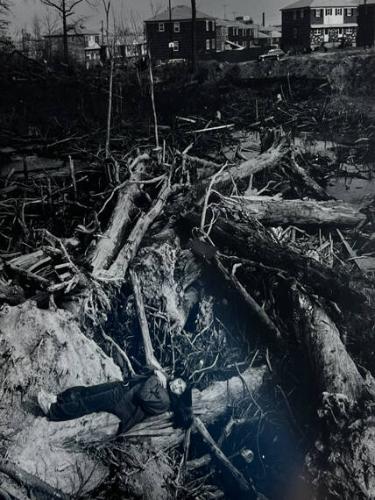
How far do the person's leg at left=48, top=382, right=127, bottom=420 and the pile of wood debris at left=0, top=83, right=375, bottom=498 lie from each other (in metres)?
0.39

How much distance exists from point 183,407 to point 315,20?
1931 inches

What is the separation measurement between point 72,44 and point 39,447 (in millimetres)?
41869

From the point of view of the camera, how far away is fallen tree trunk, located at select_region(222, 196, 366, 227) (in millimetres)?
7008

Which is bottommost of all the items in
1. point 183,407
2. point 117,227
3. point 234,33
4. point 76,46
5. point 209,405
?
point 209,405

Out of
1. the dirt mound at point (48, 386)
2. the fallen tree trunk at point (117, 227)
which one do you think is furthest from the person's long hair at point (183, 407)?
the fallen tree trunk at point (117, 227)

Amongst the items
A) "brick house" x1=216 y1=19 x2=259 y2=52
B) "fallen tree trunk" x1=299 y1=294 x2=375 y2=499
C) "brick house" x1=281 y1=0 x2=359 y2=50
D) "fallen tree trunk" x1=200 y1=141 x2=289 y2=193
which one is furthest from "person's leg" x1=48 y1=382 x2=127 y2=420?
"brick house" x1=216 y1=19 x2=259 y2=52

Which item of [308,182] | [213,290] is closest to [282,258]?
[213,290]

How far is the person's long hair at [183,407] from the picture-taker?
461 cm

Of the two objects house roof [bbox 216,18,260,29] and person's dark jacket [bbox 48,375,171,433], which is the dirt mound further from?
house roof [bbox 216,18,260,29]

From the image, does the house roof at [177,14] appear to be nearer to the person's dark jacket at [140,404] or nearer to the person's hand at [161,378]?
the person's hand at [161,378]

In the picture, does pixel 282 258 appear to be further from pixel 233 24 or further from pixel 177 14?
pixel 233 24

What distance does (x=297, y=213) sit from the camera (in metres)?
7.11

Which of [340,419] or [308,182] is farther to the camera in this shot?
[308,182]

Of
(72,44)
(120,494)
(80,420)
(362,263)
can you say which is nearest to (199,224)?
(362,263)
